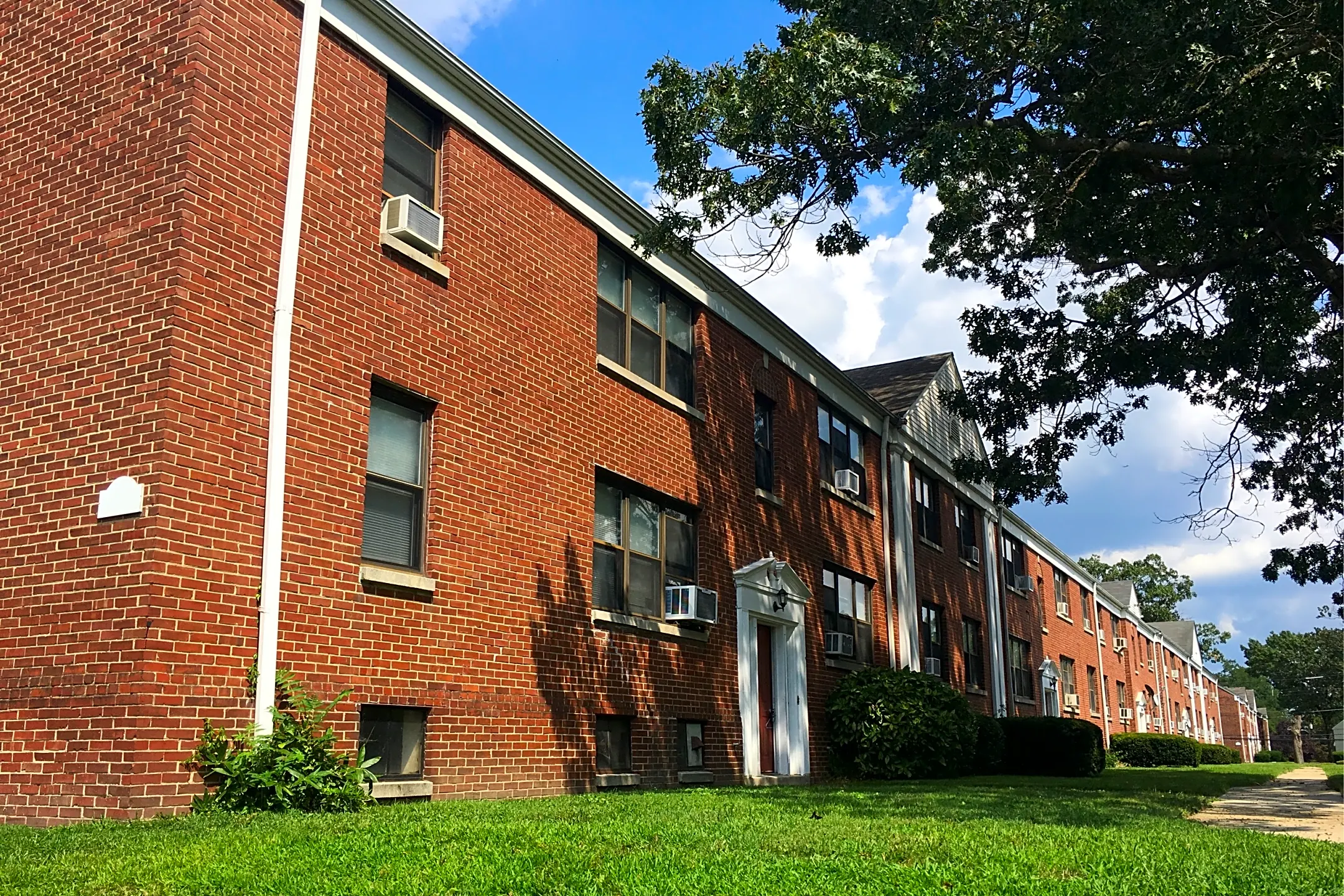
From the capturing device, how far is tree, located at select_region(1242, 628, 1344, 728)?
315ft

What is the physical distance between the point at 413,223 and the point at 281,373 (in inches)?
100

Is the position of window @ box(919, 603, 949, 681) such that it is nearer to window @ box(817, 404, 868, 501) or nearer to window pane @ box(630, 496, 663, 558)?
window @ box(817, 404, 868, 501)

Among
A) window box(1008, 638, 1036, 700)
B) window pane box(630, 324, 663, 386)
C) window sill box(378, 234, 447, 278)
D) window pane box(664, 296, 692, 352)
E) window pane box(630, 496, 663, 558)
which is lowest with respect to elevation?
window box(1008, 638, 1036, 700)

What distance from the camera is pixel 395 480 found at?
11.2 meters

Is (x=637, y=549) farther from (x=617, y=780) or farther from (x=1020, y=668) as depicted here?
(x=1020, y=668)

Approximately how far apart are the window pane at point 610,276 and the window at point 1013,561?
2229 cm

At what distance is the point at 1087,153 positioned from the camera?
44.8 feet

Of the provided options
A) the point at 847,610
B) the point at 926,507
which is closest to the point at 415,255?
the point at 847,610

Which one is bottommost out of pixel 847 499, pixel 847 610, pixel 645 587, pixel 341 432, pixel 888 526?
pixel 645 587

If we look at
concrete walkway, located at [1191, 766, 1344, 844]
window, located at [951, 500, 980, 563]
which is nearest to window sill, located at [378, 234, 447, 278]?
concrete walkway, located at [1191, 766, 1344, 844]

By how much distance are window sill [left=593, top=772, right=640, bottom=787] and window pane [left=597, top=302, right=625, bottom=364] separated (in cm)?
528

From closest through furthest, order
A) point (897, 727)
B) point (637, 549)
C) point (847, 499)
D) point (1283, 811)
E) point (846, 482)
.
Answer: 1. point (1283, 811)
2. point (637, 549)
3. point (897, 727)
4. point (846, 482)
5. point (847, 499)

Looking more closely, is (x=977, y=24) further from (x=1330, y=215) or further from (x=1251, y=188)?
(x=1330, y=215)

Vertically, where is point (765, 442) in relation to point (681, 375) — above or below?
below
